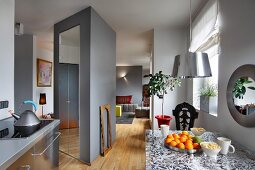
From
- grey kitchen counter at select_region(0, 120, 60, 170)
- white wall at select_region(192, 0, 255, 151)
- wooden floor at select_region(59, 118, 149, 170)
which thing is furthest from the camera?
wooden floor at select_region(59, 118, 149, 170)

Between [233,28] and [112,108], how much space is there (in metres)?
3.07

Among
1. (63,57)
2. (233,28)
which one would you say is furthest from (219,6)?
(63,57)

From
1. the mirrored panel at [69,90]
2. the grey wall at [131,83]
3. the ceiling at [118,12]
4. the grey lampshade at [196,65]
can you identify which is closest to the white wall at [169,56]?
the ceiling at [118,12]

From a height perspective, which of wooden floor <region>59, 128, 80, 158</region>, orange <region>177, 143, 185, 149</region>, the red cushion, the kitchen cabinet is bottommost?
wooden floor <region>59, 128, 80, 158</region>

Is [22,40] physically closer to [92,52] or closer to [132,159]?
[92,52]

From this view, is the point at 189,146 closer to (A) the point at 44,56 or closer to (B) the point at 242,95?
(B) the point at 242,95

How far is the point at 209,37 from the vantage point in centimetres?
253

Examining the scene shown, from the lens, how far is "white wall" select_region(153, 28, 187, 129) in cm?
395

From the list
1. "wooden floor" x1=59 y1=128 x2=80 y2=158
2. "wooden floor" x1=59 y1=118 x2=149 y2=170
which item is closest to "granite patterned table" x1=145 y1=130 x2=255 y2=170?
"wooden floor" x1=59 y1=118 x2=149 y2=170

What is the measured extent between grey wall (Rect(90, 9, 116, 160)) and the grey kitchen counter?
5.41 ft

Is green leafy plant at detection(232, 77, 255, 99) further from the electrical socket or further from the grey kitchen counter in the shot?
the electrical socket

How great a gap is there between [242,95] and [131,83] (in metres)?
9.28

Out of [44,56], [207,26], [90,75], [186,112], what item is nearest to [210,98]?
[186,112]

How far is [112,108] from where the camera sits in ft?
14.1
